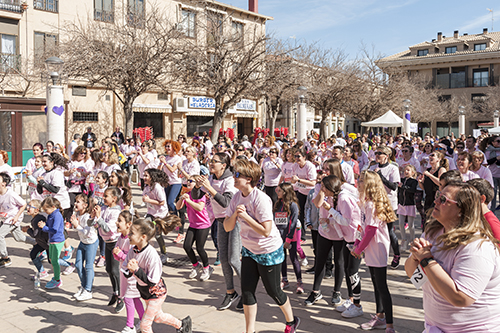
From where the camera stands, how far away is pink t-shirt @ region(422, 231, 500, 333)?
228cm

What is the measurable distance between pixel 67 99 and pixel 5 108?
13.4 ft

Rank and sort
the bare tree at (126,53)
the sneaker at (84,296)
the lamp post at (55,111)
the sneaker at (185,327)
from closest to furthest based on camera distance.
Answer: the sneaker at (185,327) < the sneaker at (84,296) < the lamp post at (55,111) < the bare tree at (126,53)

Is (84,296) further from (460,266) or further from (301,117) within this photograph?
(301,117)

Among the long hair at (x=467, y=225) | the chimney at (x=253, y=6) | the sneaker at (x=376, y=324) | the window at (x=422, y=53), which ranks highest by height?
the window at (x=422, y=53)

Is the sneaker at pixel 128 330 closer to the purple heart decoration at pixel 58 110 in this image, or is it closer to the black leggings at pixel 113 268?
the black leggings at pixel 113 268

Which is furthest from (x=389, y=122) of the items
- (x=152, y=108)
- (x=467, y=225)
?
(x=467, y=225)

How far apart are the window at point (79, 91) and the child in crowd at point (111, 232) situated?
20.1 m

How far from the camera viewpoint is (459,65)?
5369 centimetres

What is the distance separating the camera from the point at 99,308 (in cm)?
518

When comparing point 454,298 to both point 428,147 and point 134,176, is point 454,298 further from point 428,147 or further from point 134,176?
point 134,176

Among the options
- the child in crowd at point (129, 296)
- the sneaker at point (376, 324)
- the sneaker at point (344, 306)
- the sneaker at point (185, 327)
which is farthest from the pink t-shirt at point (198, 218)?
the sneaker at point (376, 324)

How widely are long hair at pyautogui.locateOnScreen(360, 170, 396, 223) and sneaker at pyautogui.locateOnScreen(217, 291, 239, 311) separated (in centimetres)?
201

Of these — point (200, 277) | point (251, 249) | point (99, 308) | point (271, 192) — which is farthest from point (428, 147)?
point (99, 308)

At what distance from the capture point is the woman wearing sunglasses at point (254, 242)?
158 inches
